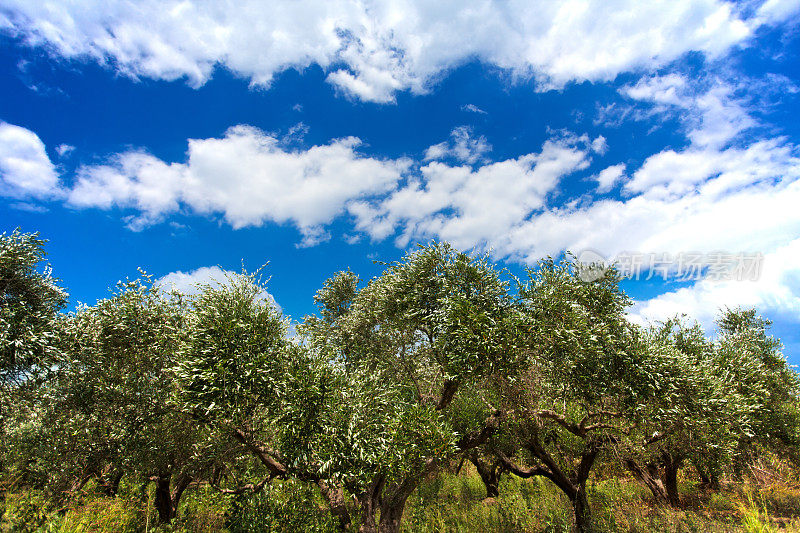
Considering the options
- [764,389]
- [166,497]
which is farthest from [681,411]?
[166,497]

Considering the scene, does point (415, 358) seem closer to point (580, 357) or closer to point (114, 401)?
point (580, 357)

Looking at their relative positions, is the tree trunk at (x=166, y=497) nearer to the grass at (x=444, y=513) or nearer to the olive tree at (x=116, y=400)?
the grass at (x=444, y=513)

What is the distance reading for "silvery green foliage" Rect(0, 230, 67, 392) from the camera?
55.6ft

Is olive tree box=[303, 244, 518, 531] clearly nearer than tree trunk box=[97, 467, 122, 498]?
Yes

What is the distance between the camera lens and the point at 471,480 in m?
42.2

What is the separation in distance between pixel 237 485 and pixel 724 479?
4029 centimetres

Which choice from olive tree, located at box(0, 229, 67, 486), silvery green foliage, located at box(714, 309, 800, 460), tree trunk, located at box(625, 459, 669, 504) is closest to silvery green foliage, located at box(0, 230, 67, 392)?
olive tree, located at box(0, 229, 67, 486)

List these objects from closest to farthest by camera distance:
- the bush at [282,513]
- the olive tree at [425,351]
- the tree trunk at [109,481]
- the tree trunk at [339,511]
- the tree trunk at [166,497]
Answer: the olive tree at [425,351] → the bush at [282,513] → the tree trunk at [339,511] → the tree trunk at [109,481] → the tree trunk at [166,497]

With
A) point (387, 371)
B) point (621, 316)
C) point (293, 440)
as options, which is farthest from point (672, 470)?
point (293, 440)

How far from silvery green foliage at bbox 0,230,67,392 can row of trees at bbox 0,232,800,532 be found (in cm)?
8

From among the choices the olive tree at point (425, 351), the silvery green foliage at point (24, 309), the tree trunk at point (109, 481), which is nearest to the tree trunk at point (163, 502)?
the tree trunk at point (109, 481)

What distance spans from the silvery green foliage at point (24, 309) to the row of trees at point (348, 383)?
0.27 feet

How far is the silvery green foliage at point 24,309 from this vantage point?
55.6 feet

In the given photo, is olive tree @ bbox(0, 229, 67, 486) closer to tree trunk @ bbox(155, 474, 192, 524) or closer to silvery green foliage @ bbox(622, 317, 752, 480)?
tree trunk @ bbox(155, 474, 192, 524)
